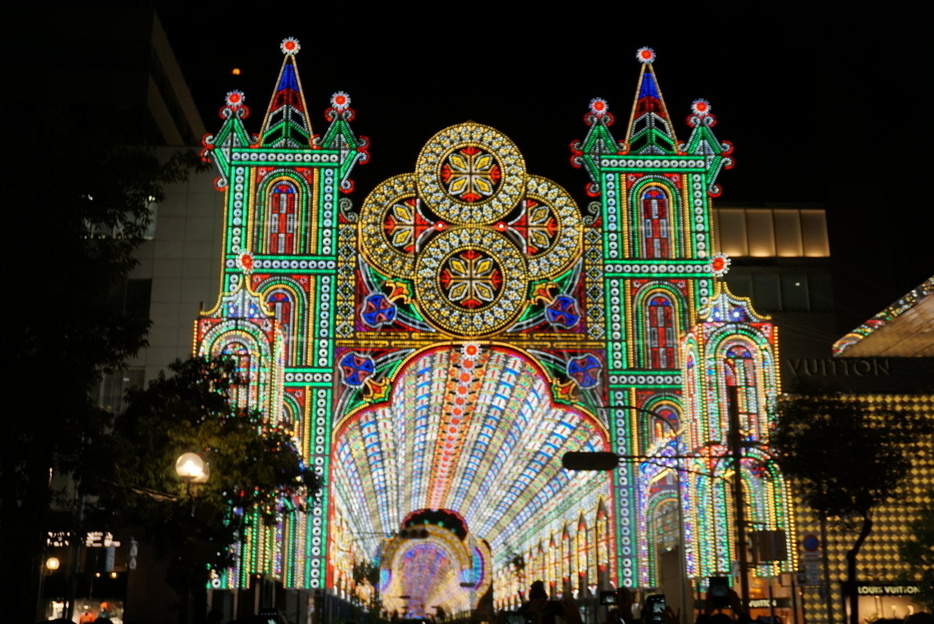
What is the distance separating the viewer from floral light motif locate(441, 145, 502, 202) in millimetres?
52688

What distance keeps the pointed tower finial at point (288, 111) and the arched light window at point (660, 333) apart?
1567 cm

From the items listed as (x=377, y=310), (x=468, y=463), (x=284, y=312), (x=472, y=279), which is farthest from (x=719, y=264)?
(x=468, y=463)

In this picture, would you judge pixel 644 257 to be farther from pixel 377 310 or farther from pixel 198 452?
pixel 198 452

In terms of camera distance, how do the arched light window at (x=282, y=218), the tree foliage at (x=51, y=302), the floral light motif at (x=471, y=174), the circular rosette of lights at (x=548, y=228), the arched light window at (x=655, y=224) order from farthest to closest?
the floral light motif at (x=471, y=174) < the arched light window at (x=655, y=224) < the circular rosette of lights at (x=548, y=228) < the arched light window at (x=282, y=218) < the tree foliage at (x=51, y=302)

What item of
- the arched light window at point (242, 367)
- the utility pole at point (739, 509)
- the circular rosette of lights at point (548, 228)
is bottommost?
the utility pole at point (739, 509)

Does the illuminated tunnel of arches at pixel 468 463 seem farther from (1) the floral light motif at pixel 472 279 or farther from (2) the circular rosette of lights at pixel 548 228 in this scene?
(2) the circular rosette of lights at pixel 548 228

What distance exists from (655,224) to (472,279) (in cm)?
791

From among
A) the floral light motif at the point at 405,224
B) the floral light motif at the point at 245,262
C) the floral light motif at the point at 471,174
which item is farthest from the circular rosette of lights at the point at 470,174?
the floral light motif at the point at 245,262

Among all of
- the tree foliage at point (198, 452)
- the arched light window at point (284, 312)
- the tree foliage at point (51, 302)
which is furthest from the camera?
the arched light window at point (284, 312)

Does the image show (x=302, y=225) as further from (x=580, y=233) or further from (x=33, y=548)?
(x=33, y=548)

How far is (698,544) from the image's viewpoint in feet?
155

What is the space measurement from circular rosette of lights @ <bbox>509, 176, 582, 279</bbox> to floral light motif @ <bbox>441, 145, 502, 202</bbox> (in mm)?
1618

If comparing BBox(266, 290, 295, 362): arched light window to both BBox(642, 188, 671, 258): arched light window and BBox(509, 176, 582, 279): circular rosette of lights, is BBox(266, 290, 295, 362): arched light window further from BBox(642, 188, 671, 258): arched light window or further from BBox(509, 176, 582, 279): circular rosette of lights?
BBox(642, 188, 671, 258): arched light window

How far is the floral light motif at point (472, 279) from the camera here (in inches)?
2020
